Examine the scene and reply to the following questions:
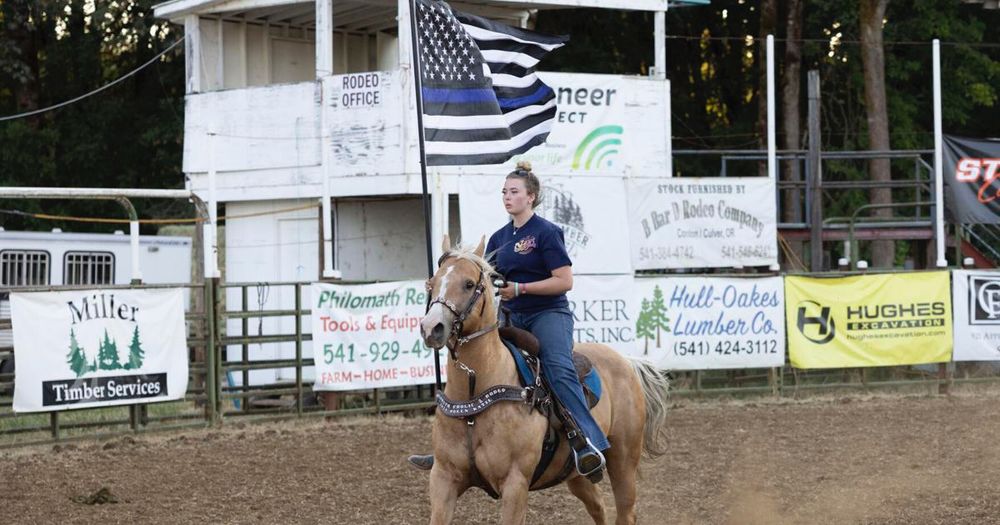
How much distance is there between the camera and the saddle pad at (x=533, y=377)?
7.42 metres

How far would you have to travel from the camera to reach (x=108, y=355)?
46.2ft

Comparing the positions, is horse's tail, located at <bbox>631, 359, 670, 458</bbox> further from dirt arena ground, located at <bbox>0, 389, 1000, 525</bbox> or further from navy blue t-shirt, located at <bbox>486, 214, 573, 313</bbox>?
navy blue t-shirt, located at <bbox>486, 214, 573, 313</bbox>

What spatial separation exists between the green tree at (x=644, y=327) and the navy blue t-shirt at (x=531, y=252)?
991cm

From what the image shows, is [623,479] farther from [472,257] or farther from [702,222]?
[702,222]

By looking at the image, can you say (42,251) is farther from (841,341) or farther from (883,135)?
(883,135)

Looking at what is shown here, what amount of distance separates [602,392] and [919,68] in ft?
78.5

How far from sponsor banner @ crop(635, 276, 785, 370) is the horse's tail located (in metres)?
8.61

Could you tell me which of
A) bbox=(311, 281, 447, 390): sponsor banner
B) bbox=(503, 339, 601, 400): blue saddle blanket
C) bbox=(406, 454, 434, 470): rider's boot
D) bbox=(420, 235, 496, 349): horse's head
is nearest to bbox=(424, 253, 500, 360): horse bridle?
bbox=(420, 235, 496, 349): horse's head

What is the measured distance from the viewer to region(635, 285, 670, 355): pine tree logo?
57.5ft

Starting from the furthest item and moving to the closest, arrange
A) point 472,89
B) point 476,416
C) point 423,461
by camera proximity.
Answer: point 472,89
point 423,461
point 476,416

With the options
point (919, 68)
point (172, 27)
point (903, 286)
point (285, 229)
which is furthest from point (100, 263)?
point (919, 68)

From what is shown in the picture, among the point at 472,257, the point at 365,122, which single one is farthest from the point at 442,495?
the point at 365,122

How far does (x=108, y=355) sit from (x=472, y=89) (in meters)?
6.68

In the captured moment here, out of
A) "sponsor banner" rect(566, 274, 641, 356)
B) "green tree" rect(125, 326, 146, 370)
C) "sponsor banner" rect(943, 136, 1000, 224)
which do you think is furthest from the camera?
"sponsor banner" rect(943, 136, 1000, 224)
